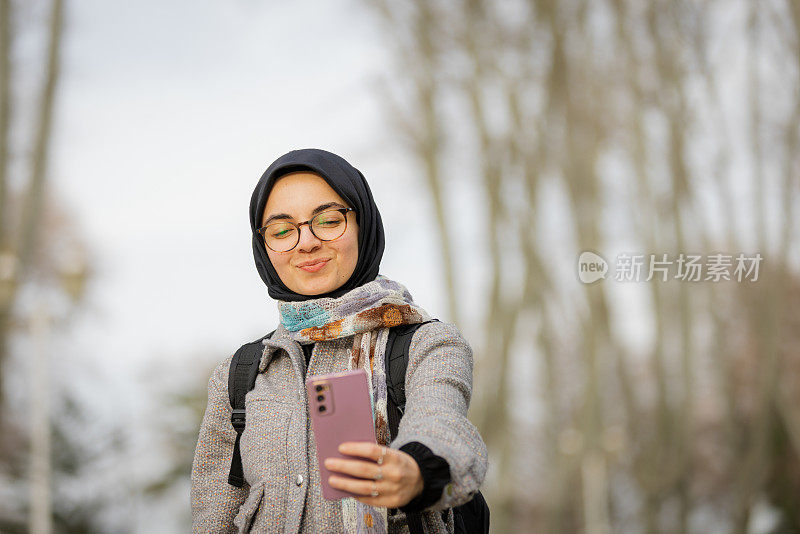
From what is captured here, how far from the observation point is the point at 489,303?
40.9ft

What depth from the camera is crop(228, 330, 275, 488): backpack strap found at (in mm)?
2086

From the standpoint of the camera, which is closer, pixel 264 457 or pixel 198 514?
pixel 264 457

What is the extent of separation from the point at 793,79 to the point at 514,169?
12.2 ft

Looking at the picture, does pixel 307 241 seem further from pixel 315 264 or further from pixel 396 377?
pixel 396 377

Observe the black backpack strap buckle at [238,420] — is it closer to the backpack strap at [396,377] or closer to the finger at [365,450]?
the backpack strap at [396,377]

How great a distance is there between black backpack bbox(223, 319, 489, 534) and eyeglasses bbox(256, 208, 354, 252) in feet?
0.80

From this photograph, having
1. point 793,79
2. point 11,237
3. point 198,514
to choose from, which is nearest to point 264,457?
point 198,514

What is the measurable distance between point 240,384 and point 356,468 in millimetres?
646

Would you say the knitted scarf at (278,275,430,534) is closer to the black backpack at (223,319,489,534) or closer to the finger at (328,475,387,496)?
the black backpack at (223,319,489,534)

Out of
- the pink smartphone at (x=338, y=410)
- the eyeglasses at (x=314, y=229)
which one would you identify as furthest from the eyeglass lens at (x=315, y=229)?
the pink smartphone at (x=338, y=410)

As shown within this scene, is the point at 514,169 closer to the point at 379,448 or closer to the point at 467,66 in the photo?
the point at 467,66

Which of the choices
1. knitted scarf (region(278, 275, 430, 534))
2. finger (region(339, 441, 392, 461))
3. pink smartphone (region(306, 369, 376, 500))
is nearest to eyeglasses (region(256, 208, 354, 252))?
knitted scarf (region(278, 275, 430, 534))

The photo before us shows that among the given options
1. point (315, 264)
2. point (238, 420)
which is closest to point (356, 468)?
point (238, 420)

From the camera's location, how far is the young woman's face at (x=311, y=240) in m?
2.17
